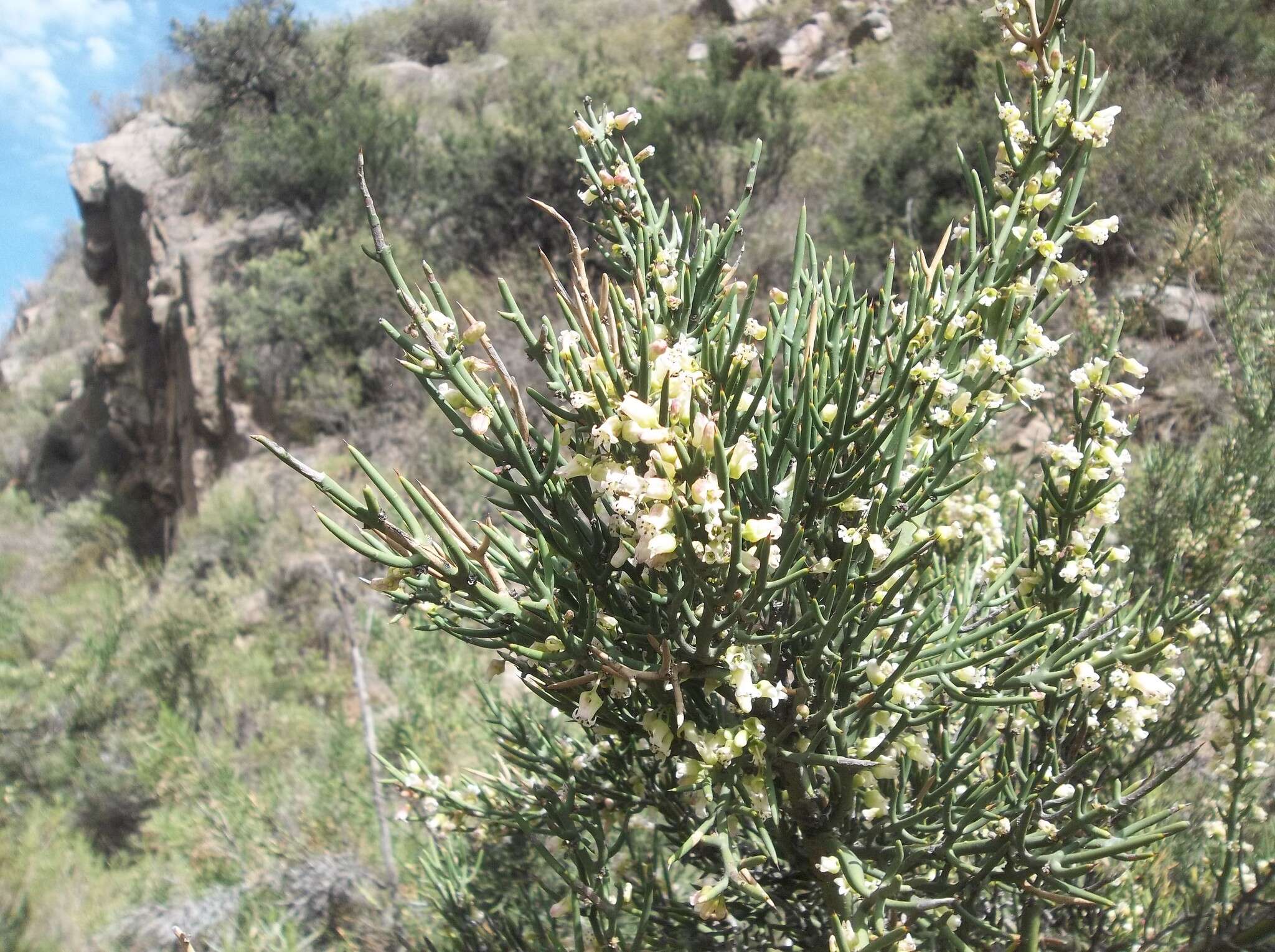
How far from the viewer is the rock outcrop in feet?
37.8

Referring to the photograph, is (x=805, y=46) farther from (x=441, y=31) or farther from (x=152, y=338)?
(x=152, y=338)

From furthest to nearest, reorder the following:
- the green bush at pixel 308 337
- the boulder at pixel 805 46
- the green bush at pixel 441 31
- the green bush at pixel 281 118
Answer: the green bush at pixel 441 31, the boulder at pixel 805 46, the green bush at pixel 281 118, the green bush at pixel 308 337

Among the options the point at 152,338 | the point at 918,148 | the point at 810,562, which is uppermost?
the point at 810,562

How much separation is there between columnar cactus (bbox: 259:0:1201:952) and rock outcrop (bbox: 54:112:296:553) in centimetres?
1111

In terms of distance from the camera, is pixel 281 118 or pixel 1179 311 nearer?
pixel 1179 311

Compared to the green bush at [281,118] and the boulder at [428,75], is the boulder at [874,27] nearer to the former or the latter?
the boulder at [428,75]

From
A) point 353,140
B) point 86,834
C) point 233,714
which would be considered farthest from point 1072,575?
point 353,140

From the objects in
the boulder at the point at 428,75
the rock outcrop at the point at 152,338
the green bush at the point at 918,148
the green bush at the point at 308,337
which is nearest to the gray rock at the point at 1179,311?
the green bush at the point at 918,148

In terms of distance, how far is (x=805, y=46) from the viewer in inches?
559

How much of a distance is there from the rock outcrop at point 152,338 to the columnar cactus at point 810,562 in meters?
11.1

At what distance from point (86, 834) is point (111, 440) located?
11869 millimetres

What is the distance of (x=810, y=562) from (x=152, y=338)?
50.6 feet

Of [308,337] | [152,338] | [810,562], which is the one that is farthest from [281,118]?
[810,562]

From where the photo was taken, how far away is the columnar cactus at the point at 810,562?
897 mm
